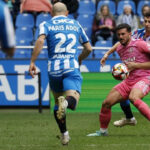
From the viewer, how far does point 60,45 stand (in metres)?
8.73

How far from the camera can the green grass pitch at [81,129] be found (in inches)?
343

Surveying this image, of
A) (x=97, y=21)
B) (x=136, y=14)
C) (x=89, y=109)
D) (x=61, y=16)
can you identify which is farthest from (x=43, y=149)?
(x=136, y=14)

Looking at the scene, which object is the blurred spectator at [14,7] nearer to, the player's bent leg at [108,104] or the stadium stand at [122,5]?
the stadium stand at [122,5]

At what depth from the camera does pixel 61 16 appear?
8.87 m

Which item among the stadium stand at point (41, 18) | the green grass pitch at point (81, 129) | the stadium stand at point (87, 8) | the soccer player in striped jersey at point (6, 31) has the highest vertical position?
the soccer player in striped jersey at point (6, 31)

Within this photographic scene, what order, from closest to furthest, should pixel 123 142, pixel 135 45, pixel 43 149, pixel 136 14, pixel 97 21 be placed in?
pixel 43 149
pixel 123 142
pixel 135 45
pixel 97 21
pixel 136 14

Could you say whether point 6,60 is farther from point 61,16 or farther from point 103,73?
point 61,16

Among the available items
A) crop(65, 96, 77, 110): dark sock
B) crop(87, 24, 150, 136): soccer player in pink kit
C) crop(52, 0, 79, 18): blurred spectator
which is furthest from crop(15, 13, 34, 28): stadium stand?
crop(65, 96, 77, 110): dark sock

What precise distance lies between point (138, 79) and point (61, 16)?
1.78 metres

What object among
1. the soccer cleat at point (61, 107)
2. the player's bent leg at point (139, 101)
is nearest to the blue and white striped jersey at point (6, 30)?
the soccer cleat at point (61, 107)

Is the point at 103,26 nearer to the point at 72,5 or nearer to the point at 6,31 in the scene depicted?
the point at 72,5

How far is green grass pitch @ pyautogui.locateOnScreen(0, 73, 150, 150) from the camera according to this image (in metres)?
8.71

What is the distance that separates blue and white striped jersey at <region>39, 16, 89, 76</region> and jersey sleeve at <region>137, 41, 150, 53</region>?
1.35 metres

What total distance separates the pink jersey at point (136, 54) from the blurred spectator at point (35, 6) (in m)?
8.10
